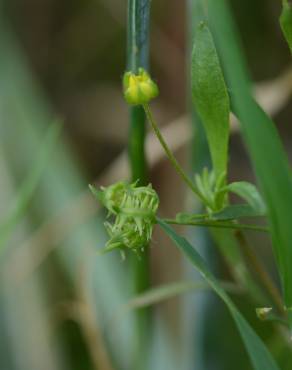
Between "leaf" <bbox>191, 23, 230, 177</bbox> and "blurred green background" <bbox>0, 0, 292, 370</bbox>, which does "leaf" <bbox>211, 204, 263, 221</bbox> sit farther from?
"blurred green background" <bbox>0, 0, 292, 370</bbox>

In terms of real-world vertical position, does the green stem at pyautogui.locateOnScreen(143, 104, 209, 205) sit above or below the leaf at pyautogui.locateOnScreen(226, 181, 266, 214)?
above

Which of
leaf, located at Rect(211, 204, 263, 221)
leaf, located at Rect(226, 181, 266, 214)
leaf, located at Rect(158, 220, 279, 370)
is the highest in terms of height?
leaf, located at Rect(226, 181, 266, 214)

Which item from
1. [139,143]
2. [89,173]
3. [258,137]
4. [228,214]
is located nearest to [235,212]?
[228,214]

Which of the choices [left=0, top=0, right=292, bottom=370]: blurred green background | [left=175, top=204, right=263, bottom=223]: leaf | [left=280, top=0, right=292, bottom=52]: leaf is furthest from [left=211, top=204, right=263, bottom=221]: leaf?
[left=0, top=0, right=292, bottom=370]: blurred green background

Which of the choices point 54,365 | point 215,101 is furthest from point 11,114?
point 215,101

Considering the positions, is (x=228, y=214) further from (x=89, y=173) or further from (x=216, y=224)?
(x=89, y=173)

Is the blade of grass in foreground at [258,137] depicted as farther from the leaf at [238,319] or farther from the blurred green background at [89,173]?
the blurred green background at [89,173]

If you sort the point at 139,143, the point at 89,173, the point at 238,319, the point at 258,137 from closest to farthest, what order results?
the point at 258,137 < the point at 238,319 < the point at 139,143 < the point at 89,173
